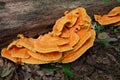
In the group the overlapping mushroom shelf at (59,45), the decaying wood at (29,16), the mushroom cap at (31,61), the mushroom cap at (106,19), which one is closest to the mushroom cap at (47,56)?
the overlapping mushroom shelf at (59,45)

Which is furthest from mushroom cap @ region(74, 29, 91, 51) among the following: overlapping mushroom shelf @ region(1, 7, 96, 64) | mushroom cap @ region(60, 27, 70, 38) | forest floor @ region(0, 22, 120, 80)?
forest floor @ region(0, 22, 120, 80)

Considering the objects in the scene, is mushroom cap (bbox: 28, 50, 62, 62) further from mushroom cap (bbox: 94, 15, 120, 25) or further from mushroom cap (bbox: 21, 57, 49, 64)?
mushroom cap (bbox: 94, 15, 120, 25)

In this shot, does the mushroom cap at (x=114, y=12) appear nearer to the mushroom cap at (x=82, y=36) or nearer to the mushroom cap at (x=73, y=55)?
the mushroom cap at (x=82, y=36)

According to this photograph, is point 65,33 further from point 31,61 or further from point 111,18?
point 111,18

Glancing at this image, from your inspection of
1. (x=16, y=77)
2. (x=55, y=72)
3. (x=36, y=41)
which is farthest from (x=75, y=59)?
(x=16, y=77)

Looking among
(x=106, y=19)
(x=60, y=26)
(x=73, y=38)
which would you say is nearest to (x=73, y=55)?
(x=73, y=38)

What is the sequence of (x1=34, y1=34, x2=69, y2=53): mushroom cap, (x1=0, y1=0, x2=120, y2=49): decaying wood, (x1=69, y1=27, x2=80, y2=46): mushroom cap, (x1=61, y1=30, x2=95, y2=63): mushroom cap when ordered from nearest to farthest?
(x1=34, y1=34, x2=69, y2=53): mushroom cap, (x1=69, y1=27, x2=80, y2=46): mushroom cap, (x1=61, y1=30, x2=95, y2=63): mushroom cap, (x1=0, y1=0, x2=120, y2=49): decaying wood
